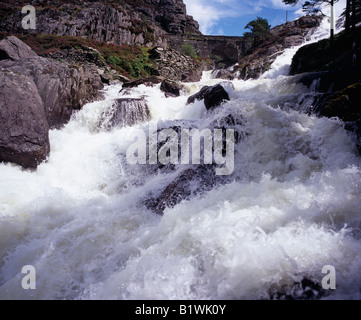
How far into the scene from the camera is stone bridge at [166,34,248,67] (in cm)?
3453

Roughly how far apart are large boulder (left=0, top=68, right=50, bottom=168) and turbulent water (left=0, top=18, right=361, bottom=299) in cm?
33

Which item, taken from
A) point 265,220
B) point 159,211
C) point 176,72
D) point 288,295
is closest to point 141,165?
point 159,211

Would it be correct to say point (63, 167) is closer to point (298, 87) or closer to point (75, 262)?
point (75, 262)

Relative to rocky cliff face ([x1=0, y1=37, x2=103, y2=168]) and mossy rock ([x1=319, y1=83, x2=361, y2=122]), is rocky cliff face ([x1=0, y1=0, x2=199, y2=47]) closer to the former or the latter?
rocky cliff face ([x1=0, y1=37, x2=103, y2=168])

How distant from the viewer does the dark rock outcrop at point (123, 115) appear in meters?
8.29

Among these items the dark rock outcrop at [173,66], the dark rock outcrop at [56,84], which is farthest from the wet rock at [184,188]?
the dark rock outcrop at [173,66]

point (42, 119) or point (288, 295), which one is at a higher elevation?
point (42, 119)

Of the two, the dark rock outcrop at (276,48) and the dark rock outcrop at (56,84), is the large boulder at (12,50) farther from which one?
the dark rock outcrop at (276,48)

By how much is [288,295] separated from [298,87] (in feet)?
30.3

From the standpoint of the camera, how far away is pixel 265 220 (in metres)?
2.65

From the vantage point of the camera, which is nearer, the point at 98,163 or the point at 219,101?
the point at 98,163

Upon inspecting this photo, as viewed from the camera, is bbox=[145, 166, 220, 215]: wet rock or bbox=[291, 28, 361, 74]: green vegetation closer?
bbox=[145, 166, 220, 215]: wet rock

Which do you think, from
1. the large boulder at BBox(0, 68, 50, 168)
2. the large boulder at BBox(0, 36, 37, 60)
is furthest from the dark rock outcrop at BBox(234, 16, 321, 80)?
the large boulder at BBox(0, 68, 50, 168)
